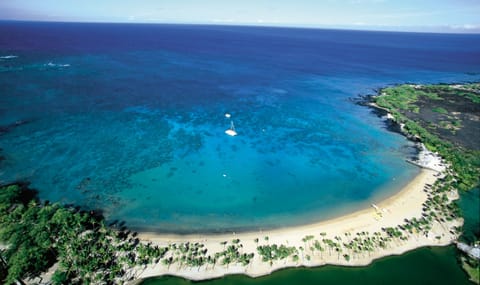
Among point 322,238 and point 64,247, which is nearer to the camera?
point 64,247

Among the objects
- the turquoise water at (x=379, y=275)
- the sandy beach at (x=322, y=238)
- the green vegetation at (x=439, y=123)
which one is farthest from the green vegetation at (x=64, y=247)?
the green vegetation at (x=439, y=123)

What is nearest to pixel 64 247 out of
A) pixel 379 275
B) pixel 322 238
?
pixel 322 238

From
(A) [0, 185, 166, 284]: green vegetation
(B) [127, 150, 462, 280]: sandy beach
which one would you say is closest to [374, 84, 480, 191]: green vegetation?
(B) [127, 150, 462, 280]: sandy beach

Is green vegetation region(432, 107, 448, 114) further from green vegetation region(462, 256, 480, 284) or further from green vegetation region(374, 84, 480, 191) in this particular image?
green vegetation region(462, 256, 480, 284)

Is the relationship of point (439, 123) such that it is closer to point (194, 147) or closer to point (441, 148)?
point (441, 148)

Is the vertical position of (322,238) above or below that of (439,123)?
below

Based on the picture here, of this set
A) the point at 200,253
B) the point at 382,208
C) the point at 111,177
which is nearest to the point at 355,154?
the point at 382,208
